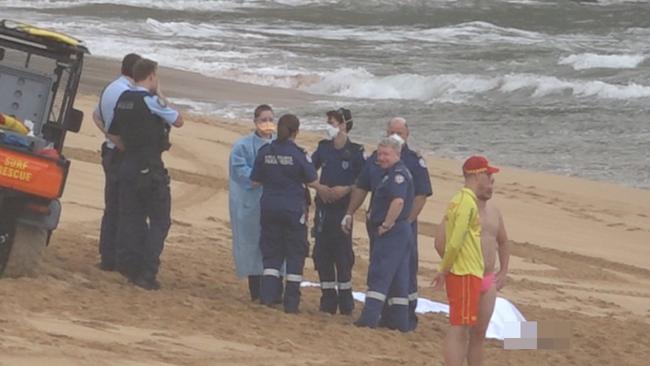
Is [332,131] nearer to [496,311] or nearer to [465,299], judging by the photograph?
[496,311]

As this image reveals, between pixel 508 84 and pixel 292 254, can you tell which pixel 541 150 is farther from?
pixel 292 254

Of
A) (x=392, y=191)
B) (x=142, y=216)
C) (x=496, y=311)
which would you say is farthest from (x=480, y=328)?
(x=142, y=216)

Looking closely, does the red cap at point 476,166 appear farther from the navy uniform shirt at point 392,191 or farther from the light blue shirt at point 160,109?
the light blue shirt at point 160,109

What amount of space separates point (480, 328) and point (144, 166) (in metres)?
2.85

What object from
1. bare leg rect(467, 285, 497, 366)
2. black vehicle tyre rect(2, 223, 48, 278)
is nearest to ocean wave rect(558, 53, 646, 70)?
black vehicle tyre rect(2, 223, 48, 278)

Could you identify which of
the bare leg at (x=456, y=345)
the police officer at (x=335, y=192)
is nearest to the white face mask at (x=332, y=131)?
the police officer at (x=335, y=192)

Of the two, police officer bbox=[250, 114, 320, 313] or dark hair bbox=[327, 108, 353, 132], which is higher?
dark hair bbox=[327, 108, 353, 132]

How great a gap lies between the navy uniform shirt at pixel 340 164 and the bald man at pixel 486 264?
6.64 ft

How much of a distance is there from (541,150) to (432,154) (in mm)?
2161

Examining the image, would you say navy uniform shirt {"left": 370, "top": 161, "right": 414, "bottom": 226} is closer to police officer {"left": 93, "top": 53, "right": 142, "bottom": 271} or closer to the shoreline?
police officer {"left": 93, "top": 53, "right": 142, "bottom": 271}

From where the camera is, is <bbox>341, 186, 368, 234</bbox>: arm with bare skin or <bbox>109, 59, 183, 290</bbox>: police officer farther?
<bbox>341, 186, 368, 234</bbox>: arm with bare skin

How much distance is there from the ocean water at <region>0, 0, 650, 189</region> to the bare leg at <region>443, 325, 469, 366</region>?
12.6m

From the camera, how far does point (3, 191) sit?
9344mm

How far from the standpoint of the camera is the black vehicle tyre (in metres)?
9.77
